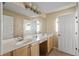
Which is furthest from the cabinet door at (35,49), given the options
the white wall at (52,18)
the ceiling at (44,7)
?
the ceiling at (44,7)

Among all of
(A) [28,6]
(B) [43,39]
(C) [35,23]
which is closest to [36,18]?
(C) [35,23]

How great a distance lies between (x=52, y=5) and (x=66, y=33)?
490 mm

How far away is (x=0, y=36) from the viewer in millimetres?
1160

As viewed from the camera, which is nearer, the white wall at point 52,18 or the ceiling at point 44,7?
the ceiling at point 44,7

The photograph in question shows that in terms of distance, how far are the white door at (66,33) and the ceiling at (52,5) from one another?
0.16 m

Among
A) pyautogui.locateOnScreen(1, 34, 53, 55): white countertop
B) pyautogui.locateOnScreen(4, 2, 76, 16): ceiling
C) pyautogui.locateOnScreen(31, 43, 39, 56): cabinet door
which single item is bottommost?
pyautogui.locateOnScreen(31, 43, 39, 56): cabinet door

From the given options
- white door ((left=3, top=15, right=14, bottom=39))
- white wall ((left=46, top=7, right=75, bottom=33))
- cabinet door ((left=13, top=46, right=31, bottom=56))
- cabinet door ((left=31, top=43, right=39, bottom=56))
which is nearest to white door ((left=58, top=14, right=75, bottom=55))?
white wall ((left=46, top=7, right=75, bottom=33))

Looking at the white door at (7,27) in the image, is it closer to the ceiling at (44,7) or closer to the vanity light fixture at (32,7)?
the ceiling at (44,7)

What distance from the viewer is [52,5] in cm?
132

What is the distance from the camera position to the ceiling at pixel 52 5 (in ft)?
4.15

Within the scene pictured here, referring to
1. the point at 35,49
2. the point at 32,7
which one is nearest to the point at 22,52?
the point at 35,49

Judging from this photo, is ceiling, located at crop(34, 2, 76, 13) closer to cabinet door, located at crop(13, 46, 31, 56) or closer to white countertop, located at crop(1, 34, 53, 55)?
white countertop, located at crop(1, 34, 53, 55)

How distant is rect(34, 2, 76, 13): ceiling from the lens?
1.26 meters

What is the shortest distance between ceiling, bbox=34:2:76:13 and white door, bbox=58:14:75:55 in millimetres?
Result: 162
